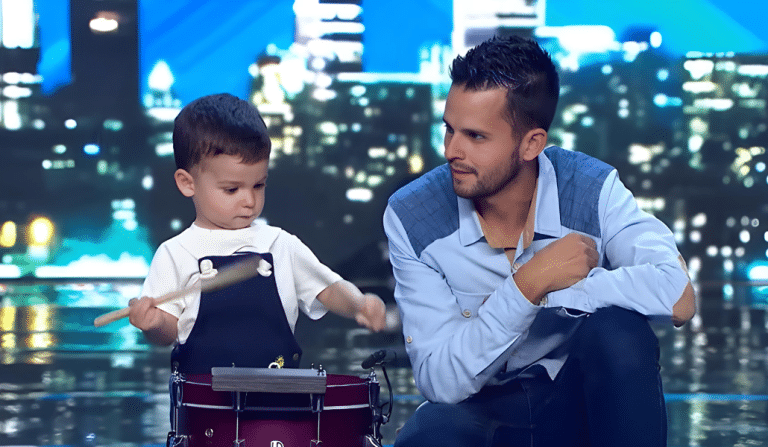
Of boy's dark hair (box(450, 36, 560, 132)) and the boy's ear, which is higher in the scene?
boy's dark hair (box(450, 36, 560, 132))

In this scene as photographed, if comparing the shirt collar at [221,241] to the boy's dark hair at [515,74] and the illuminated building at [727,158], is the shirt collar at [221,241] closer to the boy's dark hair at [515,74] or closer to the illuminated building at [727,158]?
the boy's dark hair at [515,74]

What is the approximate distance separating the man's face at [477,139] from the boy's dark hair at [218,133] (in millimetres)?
429

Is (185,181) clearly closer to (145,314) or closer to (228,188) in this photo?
(228,188)

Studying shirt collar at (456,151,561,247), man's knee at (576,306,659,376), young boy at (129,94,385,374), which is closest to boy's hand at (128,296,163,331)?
young boy at (129,94,385,374)

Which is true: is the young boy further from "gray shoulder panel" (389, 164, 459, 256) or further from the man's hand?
the man's hand

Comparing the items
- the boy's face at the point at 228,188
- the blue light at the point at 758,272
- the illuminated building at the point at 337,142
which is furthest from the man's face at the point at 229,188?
the blue light at the point at 758,272

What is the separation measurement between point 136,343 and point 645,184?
10.7m

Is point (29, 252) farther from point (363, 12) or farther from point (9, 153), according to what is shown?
point (363, 12)

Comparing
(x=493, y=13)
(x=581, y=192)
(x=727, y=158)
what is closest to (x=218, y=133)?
(x=581, y=192)

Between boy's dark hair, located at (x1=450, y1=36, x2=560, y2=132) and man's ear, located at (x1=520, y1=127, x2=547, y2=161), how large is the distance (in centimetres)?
1

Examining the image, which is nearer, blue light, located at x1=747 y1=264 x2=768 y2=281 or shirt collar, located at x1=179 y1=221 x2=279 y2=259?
shirt collar, located at x1=179 y1=221 x2=279 y2=259

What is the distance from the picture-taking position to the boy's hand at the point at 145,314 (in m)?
1.91

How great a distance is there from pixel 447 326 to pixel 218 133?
0.67 meters

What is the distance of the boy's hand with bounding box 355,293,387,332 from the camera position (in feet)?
6.63
